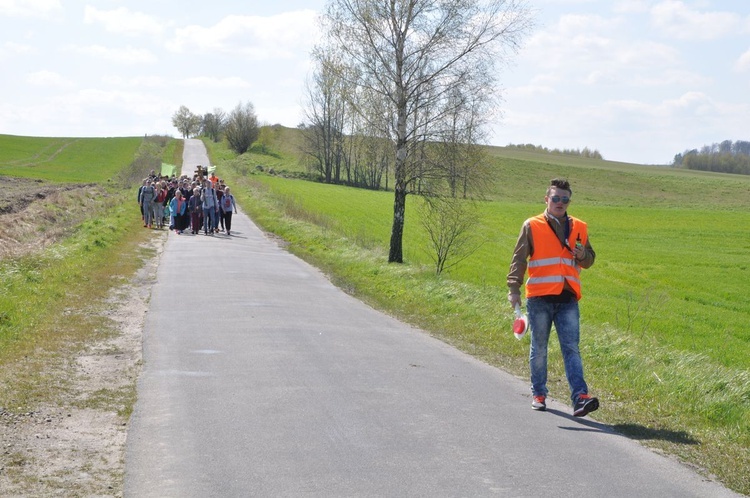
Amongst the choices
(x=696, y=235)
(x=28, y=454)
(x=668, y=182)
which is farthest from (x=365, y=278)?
(x=668, y=182)

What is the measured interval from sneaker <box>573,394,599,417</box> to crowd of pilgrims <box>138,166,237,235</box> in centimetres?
2496

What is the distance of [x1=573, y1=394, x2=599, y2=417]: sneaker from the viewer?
25.3 feet

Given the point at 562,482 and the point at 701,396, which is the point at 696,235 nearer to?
the point at 701,396

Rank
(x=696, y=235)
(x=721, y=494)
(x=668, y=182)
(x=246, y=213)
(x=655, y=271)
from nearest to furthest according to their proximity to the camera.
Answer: (x=721, y=494), (x=655, y=271), (x=246, y=213), (x=696, y=235), (x=668, y=182)

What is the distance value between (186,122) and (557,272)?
184188mm

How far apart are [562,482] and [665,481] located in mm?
742

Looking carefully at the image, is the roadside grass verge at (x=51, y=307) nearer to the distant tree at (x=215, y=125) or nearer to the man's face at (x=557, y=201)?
the man's face at (x=557, y=201)

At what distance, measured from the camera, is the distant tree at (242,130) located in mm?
114562

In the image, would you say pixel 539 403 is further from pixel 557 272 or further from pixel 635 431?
pixel 557 272

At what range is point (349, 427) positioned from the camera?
715cm

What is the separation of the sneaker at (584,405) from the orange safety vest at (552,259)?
3.10 feet

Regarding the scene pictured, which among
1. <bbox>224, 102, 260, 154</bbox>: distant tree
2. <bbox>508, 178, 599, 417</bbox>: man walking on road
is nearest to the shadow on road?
<bbox>508, 178, 599, 417</bbox>: man walking on road

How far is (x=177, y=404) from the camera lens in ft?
26.1

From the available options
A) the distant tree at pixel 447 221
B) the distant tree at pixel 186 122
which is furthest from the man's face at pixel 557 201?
the distant tree at pixel 186 122
